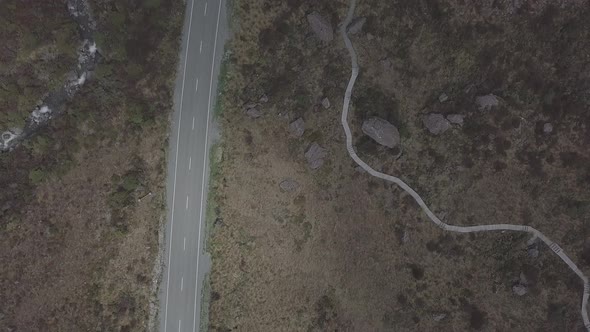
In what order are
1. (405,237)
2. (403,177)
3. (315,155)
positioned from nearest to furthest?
1. (405,237)
2. (403,177)
3. (315,155)

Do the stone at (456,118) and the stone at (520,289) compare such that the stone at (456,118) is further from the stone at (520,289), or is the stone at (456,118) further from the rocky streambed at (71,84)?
the rocky streambed at (71,84)

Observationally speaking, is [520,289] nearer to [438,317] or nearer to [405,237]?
[438,317]

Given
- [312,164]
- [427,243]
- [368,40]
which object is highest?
[368,40]

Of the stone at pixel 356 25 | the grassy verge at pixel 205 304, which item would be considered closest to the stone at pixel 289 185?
the grassy verge at pixel 205 304

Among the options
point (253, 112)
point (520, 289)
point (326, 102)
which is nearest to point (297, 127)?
point (326, 102)

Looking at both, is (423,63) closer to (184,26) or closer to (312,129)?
(312,129)

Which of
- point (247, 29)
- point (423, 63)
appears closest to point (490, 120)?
point (423, 63)
